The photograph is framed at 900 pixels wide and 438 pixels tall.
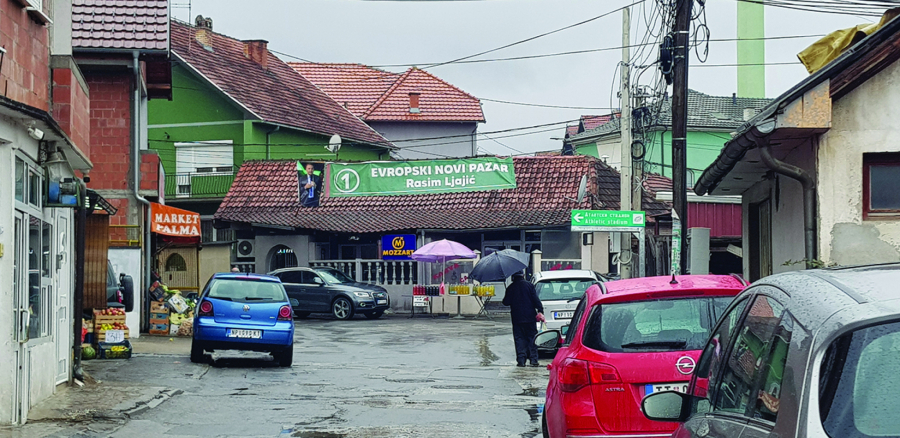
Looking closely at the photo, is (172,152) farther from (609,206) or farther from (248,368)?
(248,368)

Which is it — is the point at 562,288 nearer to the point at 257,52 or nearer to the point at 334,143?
the point at 334,143

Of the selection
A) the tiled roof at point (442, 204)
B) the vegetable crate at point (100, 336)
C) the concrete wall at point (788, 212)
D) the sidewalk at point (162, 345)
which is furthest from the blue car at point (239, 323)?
the tiled roof at point (442, 204)

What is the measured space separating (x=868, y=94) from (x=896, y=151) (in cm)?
68

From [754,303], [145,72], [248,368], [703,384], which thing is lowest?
[248,368]

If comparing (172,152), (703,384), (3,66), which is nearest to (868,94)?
(703,384)

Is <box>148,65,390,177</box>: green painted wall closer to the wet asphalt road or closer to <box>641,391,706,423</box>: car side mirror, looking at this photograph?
the wet asphalt road

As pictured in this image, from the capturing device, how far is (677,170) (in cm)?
1689

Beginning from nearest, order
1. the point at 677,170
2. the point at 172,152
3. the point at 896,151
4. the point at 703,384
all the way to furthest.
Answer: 1. the point at 703,384
2. the point at 896,151
3. the point at 677,170
4. the point at 172,152

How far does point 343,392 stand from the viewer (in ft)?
49.3

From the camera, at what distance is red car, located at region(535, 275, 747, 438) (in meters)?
7.14

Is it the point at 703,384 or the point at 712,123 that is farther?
the point at 712,123

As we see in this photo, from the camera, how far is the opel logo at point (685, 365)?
7.21 meters

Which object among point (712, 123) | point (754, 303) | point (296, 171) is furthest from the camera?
point (712, 123)

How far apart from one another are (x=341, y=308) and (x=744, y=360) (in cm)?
2969
